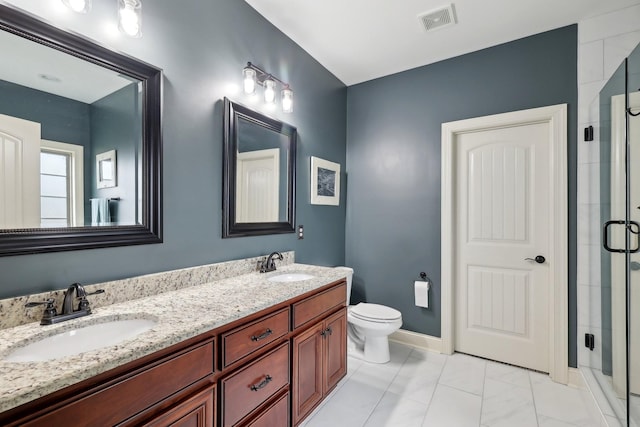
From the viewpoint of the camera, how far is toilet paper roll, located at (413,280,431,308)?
2711 mm

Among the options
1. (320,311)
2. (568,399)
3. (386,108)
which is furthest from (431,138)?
(568,399)

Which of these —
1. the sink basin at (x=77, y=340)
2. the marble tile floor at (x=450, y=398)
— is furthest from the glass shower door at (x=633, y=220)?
the sink basin at (x=77, y=340)

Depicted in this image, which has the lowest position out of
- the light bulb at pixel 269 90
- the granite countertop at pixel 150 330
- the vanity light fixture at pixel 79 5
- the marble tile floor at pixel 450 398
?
the marble tile floor at pixel 450 398

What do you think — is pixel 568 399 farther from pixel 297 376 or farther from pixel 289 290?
pixel 289 290

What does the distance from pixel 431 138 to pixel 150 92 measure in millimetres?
Result: 2285

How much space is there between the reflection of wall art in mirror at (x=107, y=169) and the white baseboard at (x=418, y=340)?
2.65m

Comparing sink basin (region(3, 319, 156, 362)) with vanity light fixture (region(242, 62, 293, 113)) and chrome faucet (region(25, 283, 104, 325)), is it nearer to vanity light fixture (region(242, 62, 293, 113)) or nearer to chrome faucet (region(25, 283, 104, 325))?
chrome faucet (region(25, 283, 104, 325))

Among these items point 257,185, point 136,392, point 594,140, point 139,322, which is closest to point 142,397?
point 136,392

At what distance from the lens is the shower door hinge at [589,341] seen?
6.84 ft

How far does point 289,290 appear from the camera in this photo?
157cm

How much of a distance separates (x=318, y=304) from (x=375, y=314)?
2.93 ft

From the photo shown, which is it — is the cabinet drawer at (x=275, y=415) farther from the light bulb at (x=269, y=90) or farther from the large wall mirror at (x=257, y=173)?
the light bulb at (x=269, y=90)

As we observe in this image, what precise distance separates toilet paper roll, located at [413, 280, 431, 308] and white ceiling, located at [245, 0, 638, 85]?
81.4 inches

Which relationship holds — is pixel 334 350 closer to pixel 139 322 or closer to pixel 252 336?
pixel 252 336
